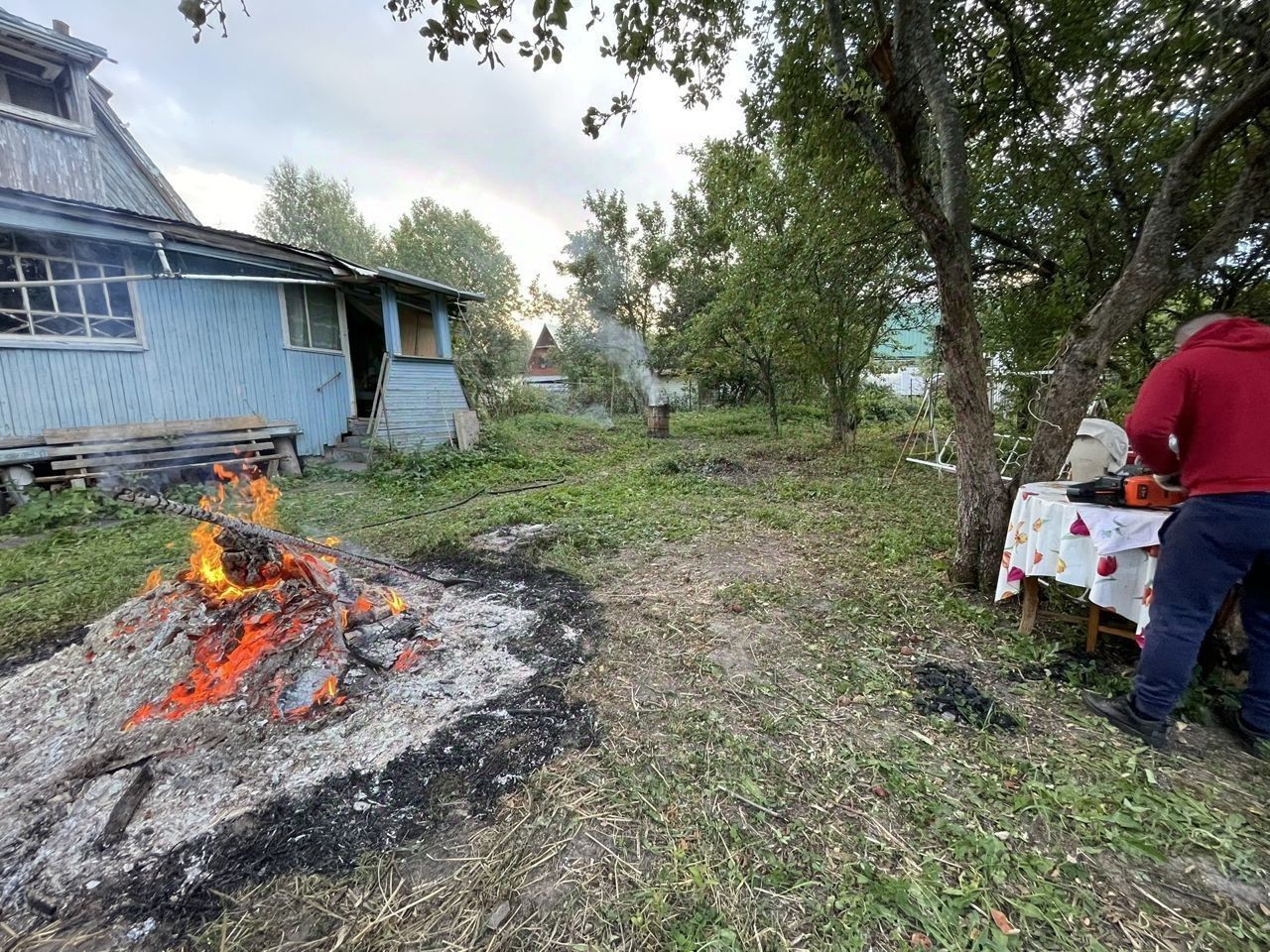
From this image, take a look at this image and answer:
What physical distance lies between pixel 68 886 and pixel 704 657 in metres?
2.57

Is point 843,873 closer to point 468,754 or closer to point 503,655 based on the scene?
point 468,754

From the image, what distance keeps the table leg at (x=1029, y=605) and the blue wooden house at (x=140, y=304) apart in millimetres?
8930

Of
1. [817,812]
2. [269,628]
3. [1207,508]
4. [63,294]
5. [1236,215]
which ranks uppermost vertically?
[63,294]

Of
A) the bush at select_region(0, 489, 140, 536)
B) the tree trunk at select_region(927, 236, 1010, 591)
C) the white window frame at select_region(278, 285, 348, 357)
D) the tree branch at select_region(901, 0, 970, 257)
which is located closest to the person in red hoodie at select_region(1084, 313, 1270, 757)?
the tree trunk at select_region(927, 236, 1010, 591)

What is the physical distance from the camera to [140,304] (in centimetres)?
645

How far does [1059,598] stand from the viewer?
3.26 meters

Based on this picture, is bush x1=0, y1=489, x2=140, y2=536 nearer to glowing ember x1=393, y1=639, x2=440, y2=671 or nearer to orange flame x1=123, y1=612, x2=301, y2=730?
orange flame x1=123, y1=612, x2=301, y2=730

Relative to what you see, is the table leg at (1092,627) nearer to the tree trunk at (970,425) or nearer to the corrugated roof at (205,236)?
the tree trunk at (970,425)

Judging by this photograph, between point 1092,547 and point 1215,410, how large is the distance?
2.60 feet

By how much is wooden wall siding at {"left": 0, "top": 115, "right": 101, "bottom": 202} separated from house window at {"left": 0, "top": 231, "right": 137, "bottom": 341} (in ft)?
6.55

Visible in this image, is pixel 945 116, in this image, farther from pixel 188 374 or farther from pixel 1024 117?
pixel 188 374

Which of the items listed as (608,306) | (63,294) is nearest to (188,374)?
(63,294)

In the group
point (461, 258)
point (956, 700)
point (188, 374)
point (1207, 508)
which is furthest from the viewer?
point (461, 258)

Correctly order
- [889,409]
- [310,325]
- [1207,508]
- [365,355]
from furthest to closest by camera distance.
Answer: [889,409] → [365,355] → [310,325] → [1207,508]
